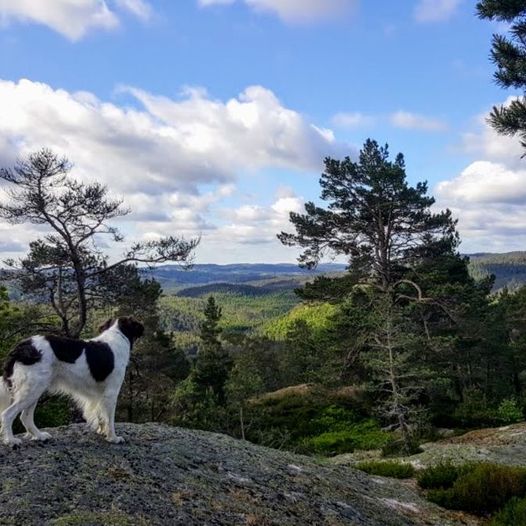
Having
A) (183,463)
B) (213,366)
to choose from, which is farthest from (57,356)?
(213,366)

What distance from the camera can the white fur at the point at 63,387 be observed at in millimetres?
5820

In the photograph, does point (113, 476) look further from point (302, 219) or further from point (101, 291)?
point (302, 219)

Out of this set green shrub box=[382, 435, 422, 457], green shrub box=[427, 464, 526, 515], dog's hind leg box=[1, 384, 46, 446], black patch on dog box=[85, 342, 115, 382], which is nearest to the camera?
dog's hind leg box=[1, 384, 46, 446]

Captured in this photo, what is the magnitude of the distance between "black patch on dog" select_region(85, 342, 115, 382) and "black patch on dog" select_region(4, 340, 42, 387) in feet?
2.04

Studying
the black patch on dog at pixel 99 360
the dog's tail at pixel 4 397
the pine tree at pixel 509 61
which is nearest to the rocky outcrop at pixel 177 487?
the dog's tail at pixel 4 397

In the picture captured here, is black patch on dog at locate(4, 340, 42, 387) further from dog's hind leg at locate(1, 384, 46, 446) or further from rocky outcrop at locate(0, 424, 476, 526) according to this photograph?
rocky outcrop at locate(0, 424, 476, 526)

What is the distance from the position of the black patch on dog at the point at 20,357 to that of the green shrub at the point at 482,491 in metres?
6.25

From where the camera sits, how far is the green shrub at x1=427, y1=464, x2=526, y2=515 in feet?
25.4

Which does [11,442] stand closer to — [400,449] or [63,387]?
[63,387]

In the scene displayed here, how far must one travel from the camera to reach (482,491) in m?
7.89

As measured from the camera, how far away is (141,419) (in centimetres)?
3067

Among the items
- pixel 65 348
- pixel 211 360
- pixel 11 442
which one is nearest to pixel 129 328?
pixel 65 348

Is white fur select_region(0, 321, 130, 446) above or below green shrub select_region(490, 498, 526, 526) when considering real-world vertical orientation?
above

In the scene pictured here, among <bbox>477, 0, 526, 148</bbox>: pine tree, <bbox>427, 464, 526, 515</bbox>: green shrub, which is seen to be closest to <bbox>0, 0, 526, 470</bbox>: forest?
<bbox>477, 0, 526, 148</bbox>: pine tree
